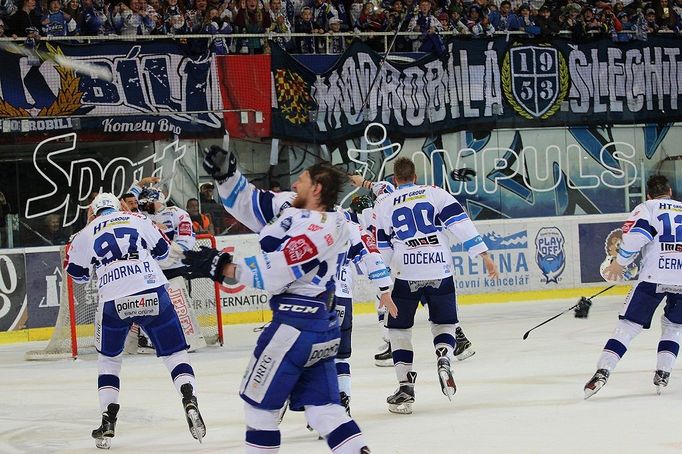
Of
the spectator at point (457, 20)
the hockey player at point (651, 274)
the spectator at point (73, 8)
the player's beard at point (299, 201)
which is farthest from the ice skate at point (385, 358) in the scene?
the spectator at point (457, 20)

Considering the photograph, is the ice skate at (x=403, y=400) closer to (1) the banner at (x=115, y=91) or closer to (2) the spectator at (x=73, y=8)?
(1) the banner at (x=115, y=91)

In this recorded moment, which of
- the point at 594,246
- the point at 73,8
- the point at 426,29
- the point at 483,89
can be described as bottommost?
the point at 594,246

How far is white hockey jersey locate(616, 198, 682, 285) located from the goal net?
5.49 metres

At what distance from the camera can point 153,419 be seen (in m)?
8.04

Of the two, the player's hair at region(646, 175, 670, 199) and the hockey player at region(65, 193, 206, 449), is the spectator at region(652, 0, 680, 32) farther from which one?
the hockey player at region(65, 193, 206, 449)

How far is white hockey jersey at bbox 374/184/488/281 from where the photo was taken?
7793 millimetres

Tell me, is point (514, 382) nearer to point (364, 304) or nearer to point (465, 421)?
point (465, 421)

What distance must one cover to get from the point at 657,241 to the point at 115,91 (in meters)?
9.03

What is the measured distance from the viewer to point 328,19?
664 inches

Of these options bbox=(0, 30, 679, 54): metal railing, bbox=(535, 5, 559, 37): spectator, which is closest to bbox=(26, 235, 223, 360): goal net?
bbox=(0, 30, 679, 54): metal railing

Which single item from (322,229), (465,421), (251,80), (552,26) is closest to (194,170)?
(251,80)

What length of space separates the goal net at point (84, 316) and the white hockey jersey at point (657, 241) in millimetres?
5488

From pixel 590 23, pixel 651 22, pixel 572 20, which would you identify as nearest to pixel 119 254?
pixel 572 20

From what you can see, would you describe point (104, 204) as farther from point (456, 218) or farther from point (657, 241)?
point (657, 241)
